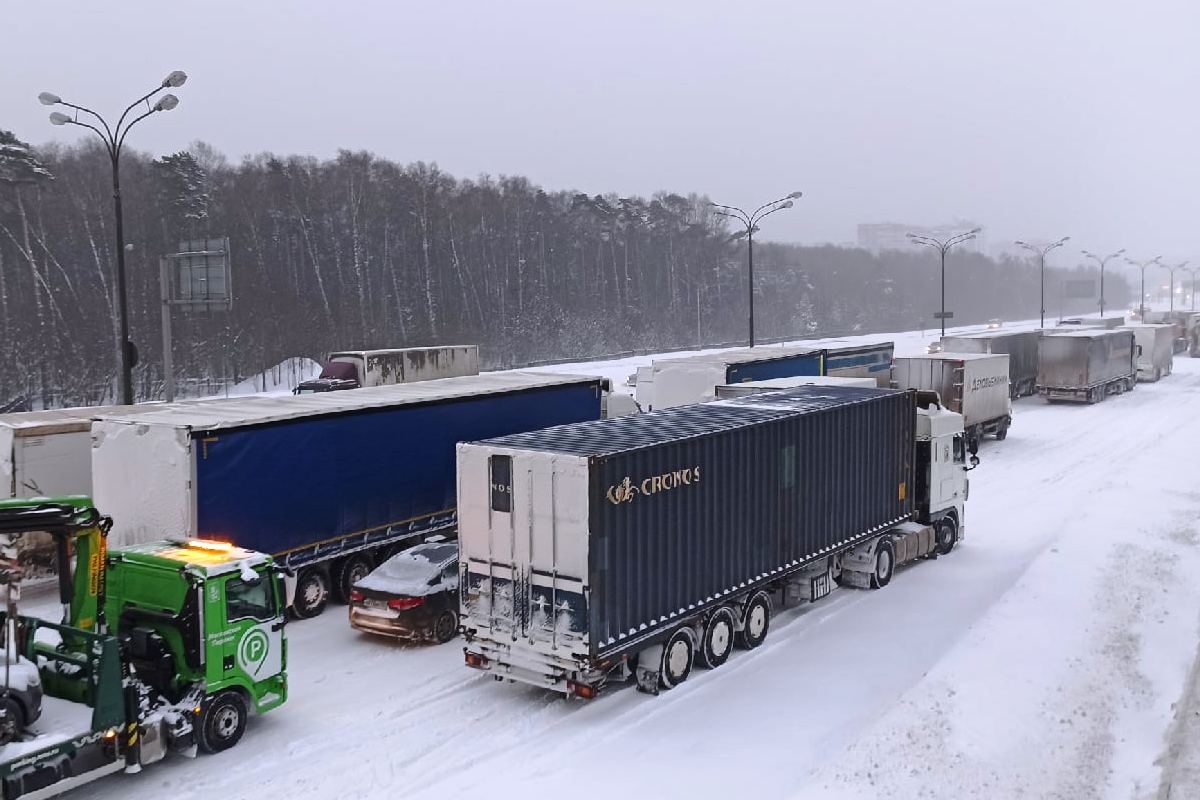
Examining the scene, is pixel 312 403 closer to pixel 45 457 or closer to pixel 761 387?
pixel 45 457

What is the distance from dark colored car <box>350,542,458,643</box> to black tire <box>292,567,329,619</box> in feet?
6.02

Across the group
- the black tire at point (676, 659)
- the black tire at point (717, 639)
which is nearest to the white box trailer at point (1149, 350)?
the black tire at point (717, 639)

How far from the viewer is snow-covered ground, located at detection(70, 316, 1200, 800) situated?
10.3m

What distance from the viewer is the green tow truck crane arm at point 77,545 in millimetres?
9641

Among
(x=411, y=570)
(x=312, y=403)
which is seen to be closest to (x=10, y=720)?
(x=411, y=570)

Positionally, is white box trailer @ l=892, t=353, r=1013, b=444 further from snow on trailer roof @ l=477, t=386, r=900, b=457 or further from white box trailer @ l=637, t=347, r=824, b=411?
snow on trailer roof @ l=477, t=386, r=900, b=457

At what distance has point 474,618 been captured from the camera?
1232cm

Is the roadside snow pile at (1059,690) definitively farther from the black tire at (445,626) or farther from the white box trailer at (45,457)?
the white box trailer at (45,457)

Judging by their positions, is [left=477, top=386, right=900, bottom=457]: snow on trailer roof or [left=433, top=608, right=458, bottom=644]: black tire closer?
[left=477, top=386, right=900, bottom=457]: snow on trailer roof

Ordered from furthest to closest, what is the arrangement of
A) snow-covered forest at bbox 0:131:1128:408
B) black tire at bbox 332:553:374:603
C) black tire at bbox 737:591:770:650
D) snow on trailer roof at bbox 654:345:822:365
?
snow-covered forest at bbox 0:131:1128:408 → snow on trailer roof at bbox 654:345:822:365 → black tire at bbox 332:553:374:603 → black tire at bbox 737:591:770:650

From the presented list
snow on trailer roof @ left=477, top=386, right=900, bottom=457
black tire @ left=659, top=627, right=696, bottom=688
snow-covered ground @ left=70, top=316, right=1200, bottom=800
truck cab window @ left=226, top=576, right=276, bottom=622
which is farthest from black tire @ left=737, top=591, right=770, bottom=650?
truck cab window @ left=226, top=576, right=276, bottom=622

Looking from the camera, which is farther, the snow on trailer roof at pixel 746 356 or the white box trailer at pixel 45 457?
the snow on trailer roof at pixel 746 356

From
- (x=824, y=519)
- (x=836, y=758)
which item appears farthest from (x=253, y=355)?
(x=836, y=758)

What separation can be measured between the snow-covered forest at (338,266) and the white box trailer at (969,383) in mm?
39065
